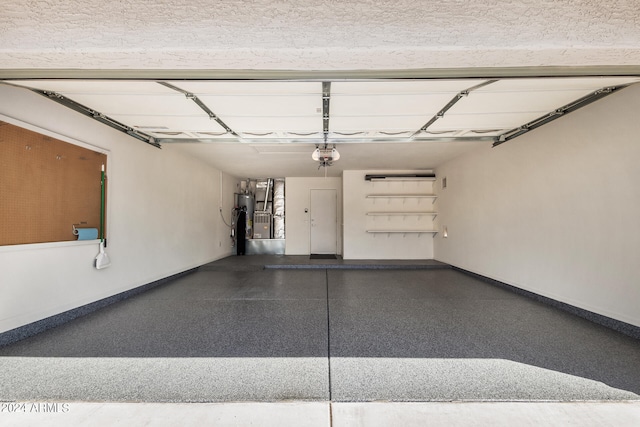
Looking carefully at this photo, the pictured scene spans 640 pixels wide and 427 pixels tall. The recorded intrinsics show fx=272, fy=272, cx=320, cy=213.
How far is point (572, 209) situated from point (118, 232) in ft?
17.4

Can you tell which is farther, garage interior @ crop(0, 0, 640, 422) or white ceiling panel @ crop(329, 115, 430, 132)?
white ceiling panel @ crop(329, 115, 430, 132)

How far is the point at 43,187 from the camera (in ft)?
8.30

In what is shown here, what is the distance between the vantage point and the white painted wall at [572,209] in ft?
8.01

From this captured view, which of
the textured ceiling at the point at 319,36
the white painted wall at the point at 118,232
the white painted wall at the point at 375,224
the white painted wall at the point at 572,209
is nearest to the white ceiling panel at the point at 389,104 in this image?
the textured ceiling at the point at 319,36

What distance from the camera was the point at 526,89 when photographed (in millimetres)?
2357

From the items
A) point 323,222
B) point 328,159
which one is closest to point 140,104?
point 328,159

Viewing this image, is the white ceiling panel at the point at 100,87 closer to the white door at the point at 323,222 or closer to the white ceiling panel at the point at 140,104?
the white ceiling panel at the point at 140,104

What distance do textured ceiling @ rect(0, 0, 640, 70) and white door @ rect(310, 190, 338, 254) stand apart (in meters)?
6.19

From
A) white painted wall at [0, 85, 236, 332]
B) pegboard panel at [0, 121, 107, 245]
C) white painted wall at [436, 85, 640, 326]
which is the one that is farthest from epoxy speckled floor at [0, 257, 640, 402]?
pegboard panel at [0, 121, 107, 245]

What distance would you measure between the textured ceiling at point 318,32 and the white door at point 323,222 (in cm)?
619

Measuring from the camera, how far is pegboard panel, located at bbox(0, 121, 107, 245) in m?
2.25

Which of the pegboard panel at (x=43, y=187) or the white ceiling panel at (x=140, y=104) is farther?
the white ceiling panel at (x=140, y=104)

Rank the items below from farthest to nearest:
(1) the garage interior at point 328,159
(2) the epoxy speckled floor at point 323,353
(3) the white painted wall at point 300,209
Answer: (3) the white painted wall at point 300,209
(2) the epoxy speckled floor at point 323,353
(1) the garage interior at point 328,159

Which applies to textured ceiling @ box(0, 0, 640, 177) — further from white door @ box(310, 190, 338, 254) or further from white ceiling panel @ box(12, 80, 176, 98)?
white door @ box(310, 190, 338, 254)
